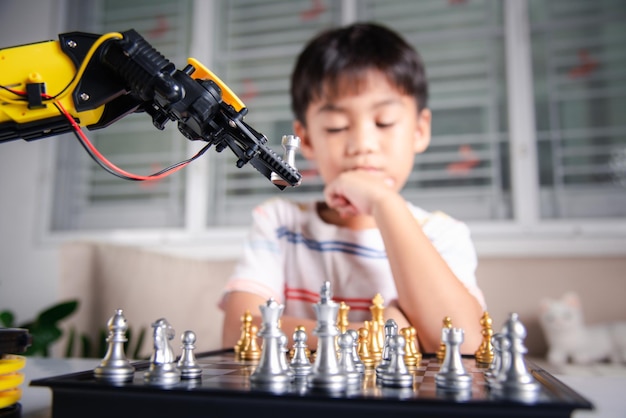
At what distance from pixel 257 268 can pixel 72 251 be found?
1119 mm

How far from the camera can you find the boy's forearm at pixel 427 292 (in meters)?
0.91

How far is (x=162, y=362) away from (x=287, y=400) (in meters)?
0.14

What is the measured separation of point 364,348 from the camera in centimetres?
71

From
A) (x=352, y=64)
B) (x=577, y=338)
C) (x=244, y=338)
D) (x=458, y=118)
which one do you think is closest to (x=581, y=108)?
(x=458, y=118)

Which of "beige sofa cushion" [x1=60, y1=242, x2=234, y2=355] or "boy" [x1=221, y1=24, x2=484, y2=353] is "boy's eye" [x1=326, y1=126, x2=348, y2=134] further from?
"beige sofa cushion" [x1=60, y1=242, x2=234, y2=355]

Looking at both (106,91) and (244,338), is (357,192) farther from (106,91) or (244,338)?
(106,91)

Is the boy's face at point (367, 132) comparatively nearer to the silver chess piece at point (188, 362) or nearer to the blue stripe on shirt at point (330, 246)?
the blue stripe on shirt at point (330, 246)

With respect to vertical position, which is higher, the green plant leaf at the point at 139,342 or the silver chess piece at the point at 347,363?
the silver chess piece at the point at 347,363

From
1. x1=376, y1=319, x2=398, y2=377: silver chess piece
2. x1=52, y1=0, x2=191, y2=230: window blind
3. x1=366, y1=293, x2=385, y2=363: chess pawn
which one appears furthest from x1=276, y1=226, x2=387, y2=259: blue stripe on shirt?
x1=52, y1=0, x2=191, y2=230: window blind

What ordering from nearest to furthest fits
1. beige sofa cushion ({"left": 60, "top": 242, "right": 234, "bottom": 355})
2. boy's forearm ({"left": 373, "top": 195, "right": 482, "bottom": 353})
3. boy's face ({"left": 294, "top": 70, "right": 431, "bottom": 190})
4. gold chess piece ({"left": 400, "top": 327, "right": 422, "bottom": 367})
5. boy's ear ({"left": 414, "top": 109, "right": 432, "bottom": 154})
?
gold chess piece ({"left": 400, "top": 327, "right": 422, "bottom": 367})
boy's forearm ({"left": 373, "top": 195, "right": 482, "bottom": 353})
boy's face ({"left": 294, "top": 70, "right": 431, "bottom": 190})
boy's ear ({"left": 414, "top": 109, "right": 432, "bottom": 154})
beige sofa cushion ({"left": 60, "top": 242, "right": 234, "bottom": 355})

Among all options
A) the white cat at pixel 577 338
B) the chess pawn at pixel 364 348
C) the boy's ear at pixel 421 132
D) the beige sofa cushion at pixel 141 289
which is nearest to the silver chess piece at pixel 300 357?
the chess pawn at pixel 364 348

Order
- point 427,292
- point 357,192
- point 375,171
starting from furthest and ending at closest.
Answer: point 375,171 → point 357,192 → point 427,292

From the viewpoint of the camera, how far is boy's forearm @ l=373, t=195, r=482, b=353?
2.97 feet

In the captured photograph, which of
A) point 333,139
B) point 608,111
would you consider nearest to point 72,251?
point 333,139
